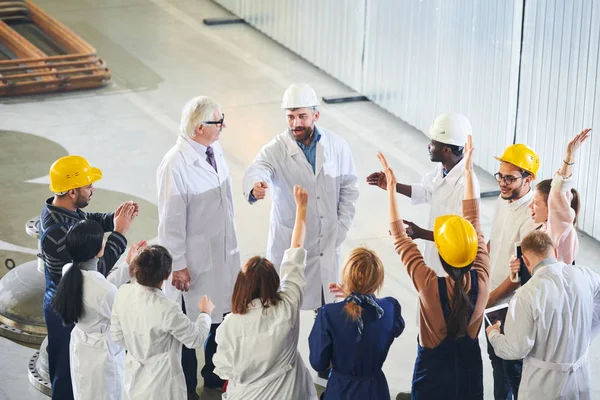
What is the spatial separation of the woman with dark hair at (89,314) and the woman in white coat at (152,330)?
265mm

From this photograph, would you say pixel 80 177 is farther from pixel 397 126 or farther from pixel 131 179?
pixel 397 126

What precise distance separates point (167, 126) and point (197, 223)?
5030mm

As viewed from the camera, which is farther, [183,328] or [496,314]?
[496,314]

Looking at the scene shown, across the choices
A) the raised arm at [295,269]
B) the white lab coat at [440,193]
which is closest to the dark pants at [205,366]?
the raised arm at [295,269]

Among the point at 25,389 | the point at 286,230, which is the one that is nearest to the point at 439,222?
the point at 286,230

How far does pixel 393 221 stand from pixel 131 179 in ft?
16.1

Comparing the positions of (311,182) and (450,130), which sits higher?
(450,130)

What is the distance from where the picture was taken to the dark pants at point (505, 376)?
5.33m

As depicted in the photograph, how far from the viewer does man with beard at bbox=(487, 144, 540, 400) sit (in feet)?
17.5

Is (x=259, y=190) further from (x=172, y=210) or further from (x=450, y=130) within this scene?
(x=450, y=130)

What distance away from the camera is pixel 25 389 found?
20.2ft

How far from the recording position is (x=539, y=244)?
15.2ft

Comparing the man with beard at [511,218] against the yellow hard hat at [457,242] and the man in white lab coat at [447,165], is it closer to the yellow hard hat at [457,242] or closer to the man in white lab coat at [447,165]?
the man in white lab coat at [447,165]

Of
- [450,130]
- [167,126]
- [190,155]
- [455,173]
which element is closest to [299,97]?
[190,155]
